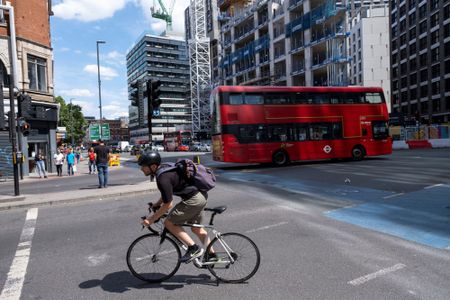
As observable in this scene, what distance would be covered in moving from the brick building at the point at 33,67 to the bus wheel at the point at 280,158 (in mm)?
13661

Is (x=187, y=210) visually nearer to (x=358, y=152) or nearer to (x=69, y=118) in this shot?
(x=358, y=152)

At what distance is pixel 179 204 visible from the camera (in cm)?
450

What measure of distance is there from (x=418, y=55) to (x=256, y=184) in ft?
225

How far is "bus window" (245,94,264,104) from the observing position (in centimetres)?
1923

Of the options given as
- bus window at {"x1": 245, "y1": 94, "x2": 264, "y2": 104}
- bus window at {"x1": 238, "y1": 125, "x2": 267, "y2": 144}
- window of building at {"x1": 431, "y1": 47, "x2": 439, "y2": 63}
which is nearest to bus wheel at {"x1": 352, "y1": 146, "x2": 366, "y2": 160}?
bus window at {"x1": 238, "y1": 125, "x2": 267, "y2": 144}

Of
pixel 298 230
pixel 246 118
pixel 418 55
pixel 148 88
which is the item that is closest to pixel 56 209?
pixel 148 88

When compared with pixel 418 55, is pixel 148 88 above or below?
below

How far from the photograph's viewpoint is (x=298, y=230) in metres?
6.92

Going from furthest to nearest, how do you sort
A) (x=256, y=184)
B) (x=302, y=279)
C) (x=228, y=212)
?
(x=256, y=184) < (x=228, y=212) < (x=302, y=279)

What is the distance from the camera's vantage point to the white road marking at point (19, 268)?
4434 millimetres

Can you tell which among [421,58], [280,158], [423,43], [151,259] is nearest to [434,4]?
[423,43]

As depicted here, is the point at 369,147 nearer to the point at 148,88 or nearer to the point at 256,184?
the point at 256,184

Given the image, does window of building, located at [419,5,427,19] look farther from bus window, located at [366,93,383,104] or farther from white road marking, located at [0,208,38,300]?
white road marking, located at [0,208,38,300]

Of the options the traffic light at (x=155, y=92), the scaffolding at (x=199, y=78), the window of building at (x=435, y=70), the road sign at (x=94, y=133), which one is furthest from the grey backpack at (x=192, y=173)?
the scaffolding at (x=199, y=78)
